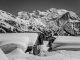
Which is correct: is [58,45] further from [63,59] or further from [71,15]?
[71,15]

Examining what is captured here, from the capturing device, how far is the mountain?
3119 centimetres

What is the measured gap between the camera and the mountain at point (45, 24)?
3119 centimetres

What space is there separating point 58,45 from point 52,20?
6171cm

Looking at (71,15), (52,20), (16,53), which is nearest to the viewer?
(16,53)

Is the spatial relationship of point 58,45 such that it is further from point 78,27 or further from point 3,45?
point 78,27

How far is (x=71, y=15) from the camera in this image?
191ft

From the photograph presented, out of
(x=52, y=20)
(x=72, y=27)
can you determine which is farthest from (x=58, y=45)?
(x=52, y=20)

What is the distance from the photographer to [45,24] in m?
64.6

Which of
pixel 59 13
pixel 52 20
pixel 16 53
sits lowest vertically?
pixel 16 53

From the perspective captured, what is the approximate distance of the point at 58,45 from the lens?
24.7 ft

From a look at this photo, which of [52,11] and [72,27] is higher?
[52,11]

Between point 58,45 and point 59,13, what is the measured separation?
65.2 m

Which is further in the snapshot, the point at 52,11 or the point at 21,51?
the point at 52,11

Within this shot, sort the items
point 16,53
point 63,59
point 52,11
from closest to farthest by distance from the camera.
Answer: point 63,59 < point 16,53 < point 52,11
